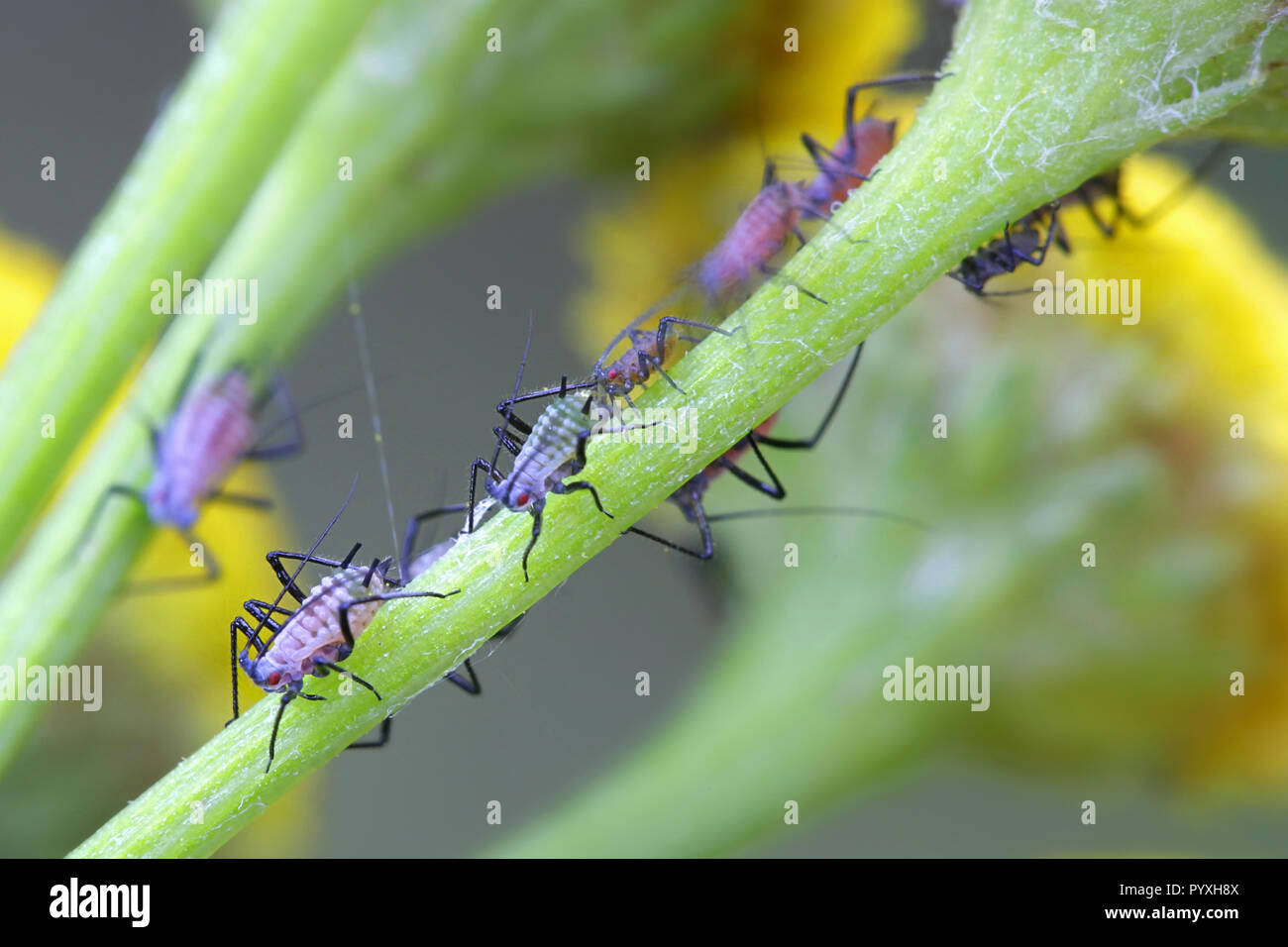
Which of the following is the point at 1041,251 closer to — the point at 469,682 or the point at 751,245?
the point at 751,245

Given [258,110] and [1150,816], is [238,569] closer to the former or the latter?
[258,110]

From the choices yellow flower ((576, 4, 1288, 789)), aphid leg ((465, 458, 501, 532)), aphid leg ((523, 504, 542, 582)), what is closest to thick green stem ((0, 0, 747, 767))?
yellow flower ((576, 4, 1288, 789))

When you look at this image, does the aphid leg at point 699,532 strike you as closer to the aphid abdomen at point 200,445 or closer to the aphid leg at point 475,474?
the aphid leg at point 475,474

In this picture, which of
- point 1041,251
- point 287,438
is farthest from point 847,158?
point 287,438

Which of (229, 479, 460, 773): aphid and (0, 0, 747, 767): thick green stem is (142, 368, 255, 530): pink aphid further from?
(229, 479, 460, 773): aphid

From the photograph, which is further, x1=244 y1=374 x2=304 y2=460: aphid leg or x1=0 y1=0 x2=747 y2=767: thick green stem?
x1=244 y1=374 x2=304 y2=460: aphid leg
